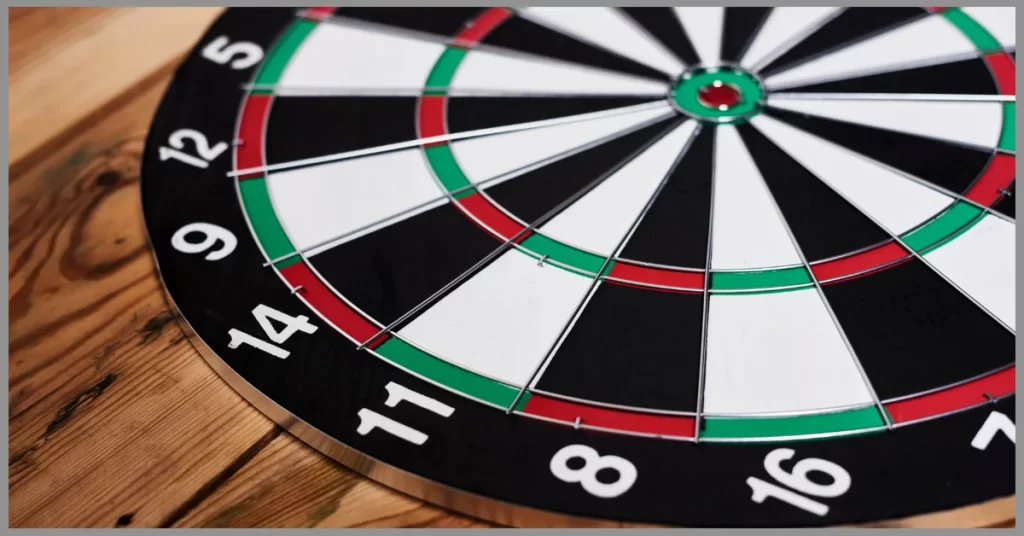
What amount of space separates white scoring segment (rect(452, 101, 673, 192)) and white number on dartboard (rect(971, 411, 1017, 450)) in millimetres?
690

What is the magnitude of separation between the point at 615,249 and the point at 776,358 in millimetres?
275

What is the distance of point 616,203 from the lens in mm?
1607

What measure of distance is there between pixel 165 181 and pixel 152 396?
42 cm

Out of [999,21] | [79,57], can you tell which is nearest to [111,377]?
[79,57]

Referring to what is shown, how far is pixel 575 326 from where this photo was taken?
1432 millimetres

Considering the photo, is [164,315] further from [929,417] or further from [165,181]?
[929,417]

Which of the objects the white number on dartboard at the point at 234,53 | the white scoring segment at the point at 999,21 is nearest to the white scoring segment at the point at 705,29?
the white scoring segment at the point at 999,21

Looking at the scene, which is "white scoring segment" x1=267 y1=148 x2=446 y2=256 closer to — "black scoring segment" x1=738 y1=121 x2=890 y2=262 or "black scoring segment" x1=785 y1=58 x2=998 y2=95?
"black scoring segment" x1=738 y1=121 x2=890 y2=262

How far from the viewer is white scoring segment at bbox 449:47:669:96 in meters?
1.82

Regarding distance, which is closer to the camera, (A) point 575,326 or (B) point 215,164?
(A) point 575,326

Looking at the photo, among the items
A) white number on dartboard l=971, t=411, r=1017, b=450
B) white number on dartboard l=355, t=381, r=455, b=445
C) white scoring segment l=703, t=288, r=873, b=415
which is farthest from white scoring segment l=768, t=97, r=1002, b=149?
white number on dartboard l=355, t=381, r=455, b=445

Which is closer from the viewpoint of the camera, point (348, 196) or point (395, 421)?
point (395, 421)

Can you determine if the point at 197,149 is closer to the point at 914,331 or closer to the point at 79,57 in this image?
the point at 79,57

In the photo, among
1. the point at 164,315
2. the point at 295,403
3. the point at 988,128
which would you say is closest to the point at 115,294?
the point at 164,315
